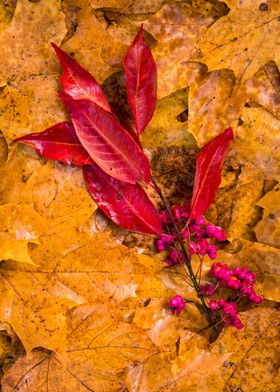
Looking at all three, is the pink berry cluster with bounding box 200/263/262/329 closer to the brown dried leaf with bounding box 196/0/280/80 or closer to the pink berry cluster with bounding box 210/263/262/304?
the pink berry cluster with bounding box 210/263/262/304

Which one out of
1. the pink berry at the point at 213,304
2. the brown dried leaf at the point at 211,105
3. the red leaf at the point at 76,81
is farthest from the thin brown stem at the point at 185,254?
the red leaf at the point at 76,81

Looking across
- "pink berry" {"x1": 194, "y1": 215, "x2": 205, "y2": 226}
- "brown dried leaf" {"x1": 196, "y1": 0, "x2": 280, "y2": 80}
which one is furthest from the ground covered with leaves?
"pink berry" {"x1": 194, "y1": 215, "x2": 205, "y2": 226}

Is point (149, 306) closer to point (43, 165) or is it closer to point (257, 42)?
point (43, 165)

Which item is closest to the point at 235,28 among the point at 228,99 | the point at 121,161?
the point at 228,99

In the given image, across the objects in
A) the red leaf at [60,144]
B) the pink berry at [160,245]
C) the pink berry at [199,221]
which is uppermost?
the red leaf at [60,144]

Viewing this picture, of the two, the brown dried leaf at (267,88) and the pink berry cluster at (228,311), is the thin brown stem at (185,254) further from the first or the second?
the brown dried leaf at (267,88)

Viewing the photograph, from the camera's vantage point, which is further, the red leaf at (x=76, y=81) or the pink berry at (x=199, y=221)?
the pink berry at (x=199, y=221)
